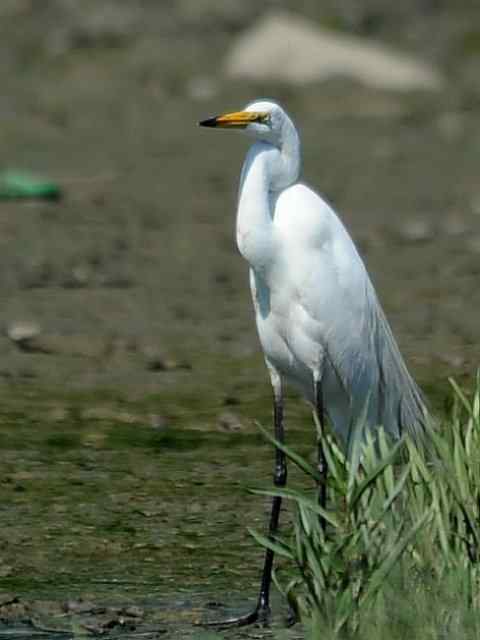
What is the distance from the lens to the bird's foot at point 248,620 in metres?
5.03

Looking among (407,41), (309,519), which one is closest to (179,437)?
(309,519)

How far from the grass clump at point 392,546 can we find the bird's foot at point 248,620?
302 mm

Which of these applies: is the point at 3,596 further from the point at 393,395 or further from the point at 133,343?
the point at 133,343

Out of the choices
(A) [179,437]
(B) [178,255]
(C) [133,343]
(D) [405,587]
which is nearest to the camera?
(D) [405,587]

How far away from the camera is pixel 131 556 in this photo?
223 inches

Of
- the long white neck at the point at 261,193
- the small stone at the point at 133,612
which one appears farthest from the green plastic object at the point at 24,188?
the small stone at the point at 133,612

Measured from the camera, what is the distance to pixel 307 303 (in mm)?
5383

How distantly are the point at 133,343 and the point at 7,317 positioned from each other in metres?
0.72

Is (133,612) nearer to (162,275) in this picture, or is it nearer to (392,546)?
(392,546)

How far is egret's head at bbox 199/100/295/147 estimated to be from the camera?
5.15 m

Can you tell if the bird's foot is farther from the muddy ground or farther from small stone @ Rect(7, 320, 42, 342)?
small stone @ Rect(7, 320, 42, 342)

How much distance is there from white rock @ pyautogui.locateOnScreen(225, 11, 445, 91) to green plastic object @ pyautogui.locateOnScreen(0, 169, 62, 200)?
395cm

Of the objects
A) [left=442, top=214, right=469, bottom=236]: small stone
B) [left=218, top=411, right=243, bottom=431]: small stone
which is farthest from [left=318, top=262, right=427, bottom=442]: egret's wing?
[left=442, top=214, right=469, bottom=236]: small stone

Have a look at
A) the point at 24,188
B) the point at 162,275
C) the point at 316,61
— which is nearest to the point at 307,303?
the point at 162,275
